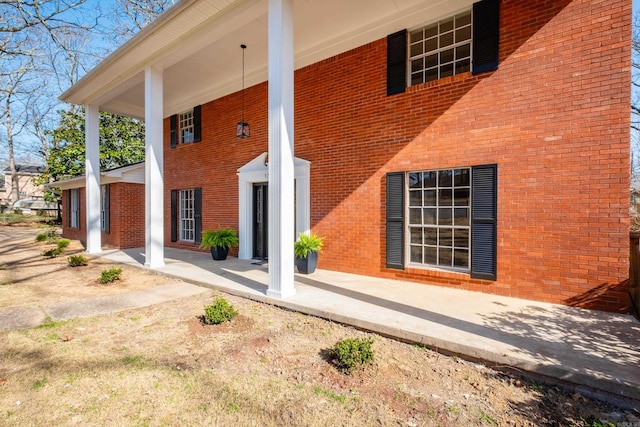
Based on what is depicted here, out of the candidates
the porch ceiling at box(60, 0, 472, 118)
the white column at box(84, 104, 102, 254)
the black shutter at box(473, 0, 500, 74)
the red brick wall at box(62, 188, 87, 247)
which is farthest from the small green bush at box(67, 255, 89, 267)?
the black shutter at box(473, 0, 500, 74)

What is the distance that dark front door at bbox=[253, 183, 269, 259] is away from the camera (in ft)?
27.0

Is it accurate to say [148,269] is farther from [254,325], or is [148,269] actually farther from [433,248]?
[433,248]

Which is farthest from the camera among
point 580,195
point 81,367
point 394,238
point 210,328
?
point 394,238

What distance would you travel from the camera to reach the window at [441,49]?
212 inches

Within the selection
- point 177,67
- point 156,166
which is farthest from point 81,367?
point 177,67

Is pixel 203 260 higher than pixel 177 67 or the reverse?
the reverse

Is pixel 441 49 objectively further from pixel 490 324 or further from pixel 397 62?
pixel 490 324

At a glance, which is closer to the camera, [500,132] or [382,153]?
[500,132]

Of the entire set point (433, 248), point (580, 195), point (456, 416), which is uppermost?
point (580, 195)

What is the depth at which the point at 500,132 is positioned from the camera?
16.1ft

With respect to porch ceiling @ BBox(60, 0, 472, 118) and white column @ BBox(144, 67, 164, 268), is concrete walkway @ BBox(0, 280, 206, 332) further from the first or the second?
porch ceiling @ BBox(60, 0, 472, 118)

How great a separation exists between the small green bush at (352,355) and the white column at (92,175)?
10.1 m

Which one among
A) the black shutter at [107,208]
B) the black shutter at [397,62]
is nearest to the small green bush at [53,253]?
the black shutter at [107,208]

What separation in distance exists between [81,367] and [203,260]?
532cm
